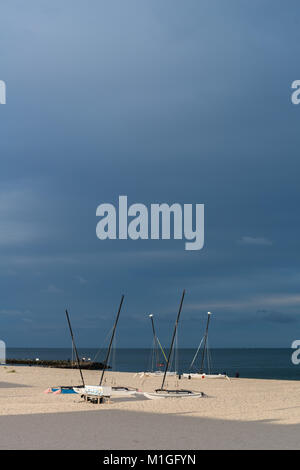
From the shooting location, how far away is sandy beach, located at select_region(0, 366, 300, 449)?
18.2 meters

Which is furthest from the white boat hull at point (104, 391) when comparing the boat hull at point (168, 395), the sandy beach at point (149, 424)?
the boat hull at point (168, 395)

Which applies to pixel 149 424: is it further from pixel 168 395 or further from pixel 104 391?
pixel 168 395

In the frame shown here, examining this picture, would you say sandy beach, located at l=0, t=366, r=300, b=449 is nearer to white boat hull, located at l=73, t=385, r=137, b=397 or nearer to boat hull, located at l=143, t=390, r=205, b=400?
white boat hull, located at l=73, t=385, r=137, b=397

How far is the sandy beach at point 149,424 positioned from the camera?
18156mm

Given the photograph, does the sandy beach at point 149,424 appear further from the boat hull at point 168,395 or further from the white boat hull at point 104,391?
the boat hull at point 168,395

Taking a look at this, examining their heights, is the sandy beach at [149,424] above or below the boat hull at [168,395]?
below

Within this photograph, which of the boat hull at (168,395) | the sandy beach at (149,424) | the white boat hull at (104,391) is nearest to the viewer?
the sandy beach at (149,424)

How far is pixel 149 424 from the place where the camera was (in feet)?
75.6

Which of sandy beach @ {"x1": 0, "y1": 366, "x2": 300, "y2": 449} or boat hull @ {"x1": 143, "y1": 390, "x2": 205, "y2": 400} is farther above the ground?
boat hull @ {"x1": 143, "y1": 390, "x2": 205, "y2": 400}

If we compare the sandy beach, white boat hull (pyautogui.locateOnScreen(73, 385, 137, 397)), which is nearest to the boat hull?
the sandy beach
